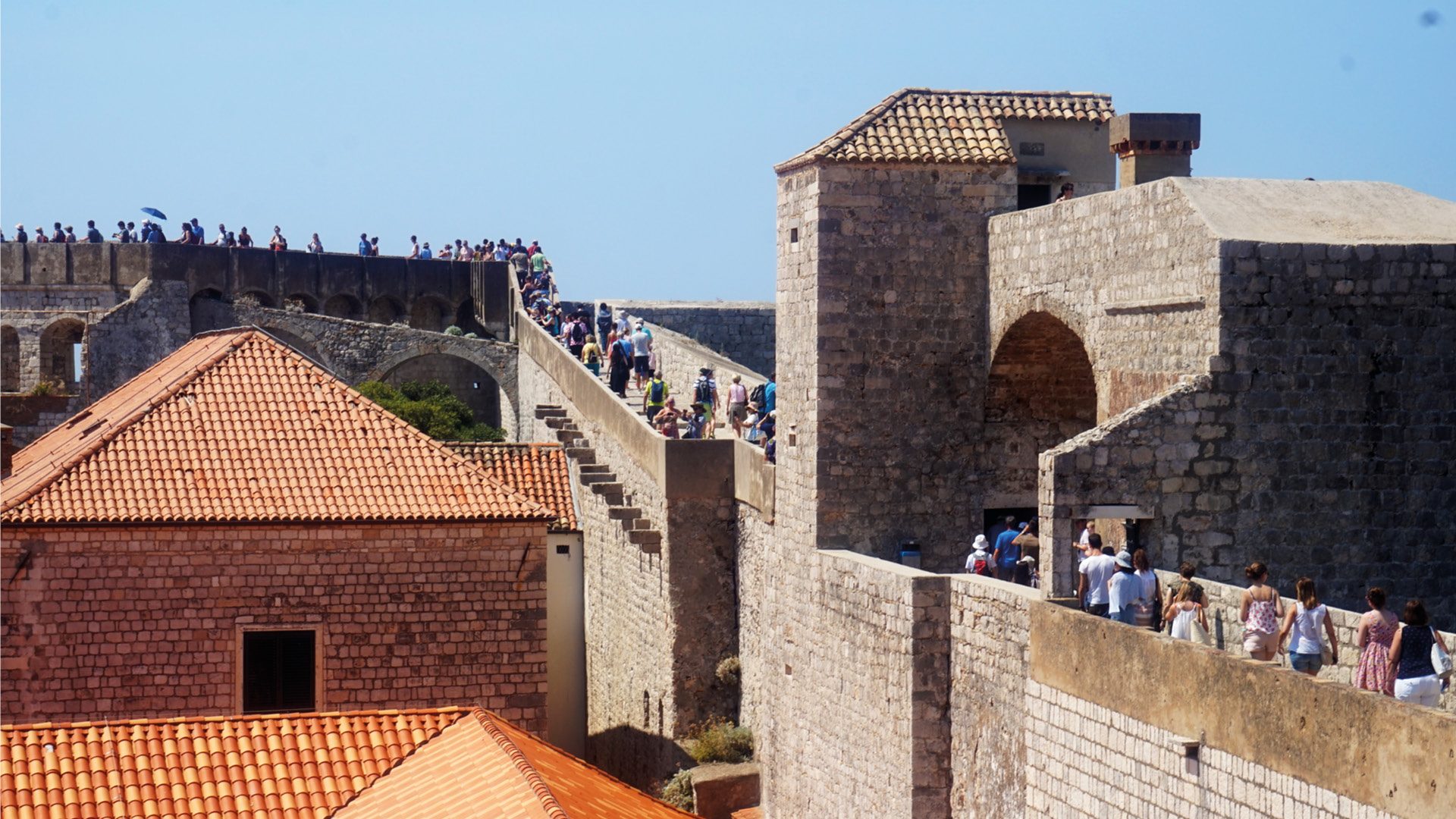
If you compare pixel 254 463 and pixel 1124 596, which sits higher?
pixel 254 463

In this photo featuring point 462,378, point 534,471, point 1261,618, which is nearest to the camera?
point 1261,618

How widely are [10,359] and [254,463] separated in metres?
21.3

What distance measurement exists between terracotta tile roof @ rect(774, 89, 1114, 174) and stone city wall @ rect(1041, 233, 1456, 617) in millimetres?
4023

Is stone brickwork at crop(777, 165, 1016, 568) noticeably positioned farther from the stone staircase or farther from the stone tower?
the stone staircase

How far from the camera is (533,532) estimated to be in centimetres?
1997

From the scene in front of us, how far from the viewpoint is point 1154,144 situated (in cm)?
1541

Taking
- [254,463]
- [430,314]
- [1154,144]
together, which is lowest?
[254,463]

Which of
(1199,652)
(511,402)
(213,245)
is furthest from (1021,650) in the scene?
(213,245)

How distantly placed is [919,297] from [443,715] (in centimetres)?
554

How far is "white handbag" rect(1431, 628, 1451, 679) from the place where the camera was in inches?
374

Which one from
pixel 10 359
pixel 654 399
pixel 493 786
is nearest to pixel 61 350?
pixel 10 359

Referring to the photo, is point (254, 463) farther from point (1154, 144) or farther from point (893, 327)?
point (1154, 144)

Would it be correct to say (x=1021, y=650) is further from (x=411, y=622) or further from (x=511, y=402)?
(x=511, y=402)

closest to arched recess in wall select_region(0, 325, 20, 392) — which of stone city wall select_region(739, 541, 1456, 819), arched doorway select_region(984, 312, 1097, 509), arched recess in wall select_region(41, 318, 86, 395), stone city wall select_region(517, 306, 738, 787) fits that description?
arched recess in wall select_region(41, 318, 86, 395)
